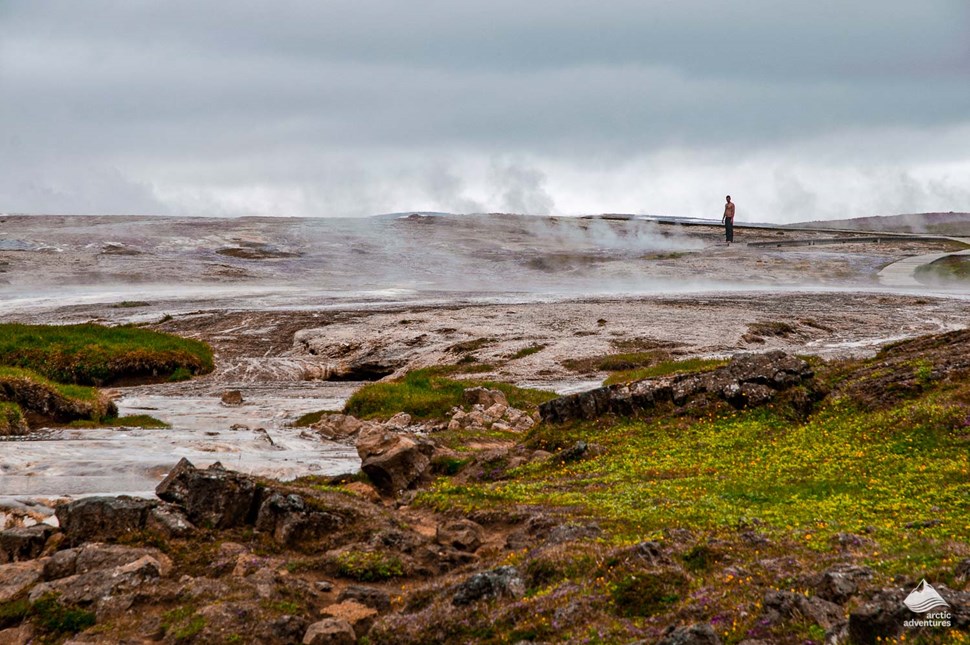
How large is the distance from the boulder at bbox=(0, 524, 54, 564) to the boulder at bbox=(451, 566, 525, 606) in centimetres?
657

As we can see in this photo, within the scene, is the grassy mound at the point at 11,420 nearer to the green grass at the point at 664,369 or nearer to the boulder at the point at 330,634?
the boulder at the point at 330,634

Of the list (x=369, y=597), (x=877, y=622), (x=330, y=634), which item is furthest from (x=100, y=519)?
(x=877, y=622)

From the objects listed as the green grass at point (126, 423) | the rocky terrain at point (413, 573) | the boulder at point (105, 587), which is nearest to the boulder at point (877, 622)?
the rocky terrain at point (413, 573)

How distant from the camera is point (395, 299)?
5772cm

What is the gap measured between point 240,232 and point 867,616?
312 feet

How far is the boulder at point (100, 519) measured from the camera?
13500 millimetres

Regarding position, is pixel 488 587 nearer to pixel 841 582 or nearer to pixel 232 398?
pixel 841 582

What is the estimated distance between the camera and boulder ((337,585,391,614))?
11492mm

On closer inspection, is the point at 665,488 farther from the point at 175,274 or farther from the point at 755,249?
the point at 755,249

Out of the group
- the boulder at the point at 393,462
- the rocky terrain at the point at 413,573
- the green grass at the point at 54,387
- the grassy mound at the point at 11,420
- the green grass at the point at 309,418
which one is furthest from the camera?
the green grass at the point at 54,387

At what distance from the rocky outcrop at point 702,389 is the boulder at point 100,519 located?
11658 mm

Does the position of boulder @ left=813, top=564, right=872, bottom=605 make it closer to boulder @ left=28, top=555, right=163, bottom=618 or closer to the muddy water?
boulder @ left=28, top=555, right=163, bottom=618

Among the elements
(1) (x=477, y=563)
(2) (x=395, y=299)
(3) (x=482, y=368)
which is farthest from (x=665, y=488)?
(2) (x=395, y=299)

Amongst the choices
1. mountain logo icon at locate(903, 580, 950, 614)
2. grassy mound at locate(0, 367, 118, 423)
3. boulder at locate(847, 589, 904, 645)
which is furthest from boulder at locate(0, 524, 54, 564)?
grassy mound at locate(0, 367, 118, 423)
